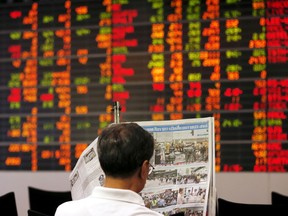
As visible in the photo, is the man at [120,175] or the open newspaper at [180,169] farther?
the open newspaper at [180,169]

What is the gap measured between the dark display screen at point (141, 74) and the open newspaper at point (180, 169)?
127 cm

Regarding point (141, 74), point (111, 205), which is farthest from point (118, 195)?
point (141, 74)

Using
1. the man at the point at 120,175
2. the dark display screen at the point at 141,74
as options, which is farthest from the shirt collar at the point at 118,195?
the dark display screen at the point at 141,74

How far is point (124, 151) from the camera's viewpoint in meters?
1.16

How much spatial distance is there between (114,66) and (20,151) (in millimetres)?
1023

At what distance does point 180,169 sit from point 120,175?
2.64 ft

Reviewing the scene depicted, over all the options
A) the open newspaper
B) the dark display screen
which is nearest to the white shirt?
the open newspaper

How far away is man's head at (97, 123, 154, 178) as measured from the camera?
1.15m

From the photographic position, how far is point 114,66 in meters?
3.33

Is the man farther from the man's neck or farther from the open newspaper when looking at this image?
the open newspaper

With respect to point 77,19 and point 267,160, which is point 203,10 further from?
point 267,160

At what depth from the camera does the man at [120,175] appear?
1.09m

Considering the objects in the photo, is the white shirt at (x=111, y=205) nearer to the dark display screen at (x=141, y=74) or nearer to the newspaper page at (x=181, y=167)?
the newspaper page at (x=181, y=167)

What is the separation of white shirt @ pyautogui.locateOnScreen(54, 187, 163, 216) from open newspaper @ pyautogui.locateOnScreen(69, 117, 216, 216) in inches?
31.8
